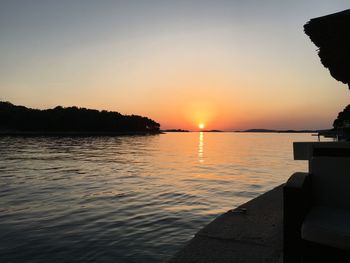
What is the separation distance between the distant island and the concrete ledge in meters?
141

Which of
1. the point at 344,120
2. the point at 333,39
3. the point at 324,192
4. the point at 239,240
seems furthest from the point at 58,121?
the point at 324,192

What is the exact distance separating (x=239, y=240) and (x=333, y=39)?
351 cm

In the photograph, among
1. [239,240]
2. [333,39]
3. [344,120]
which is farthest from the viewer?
[344,120]

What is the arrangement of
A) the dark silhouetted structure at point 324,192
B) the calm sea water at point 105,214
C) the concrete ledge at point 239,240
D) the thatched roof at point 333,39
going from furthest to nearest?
1. the calm sea water at point 105,214
2. the concrete ledge at point 239,240
3. the thatched roof at point 333,39
4. the dark silhouetted structure at point 324,192

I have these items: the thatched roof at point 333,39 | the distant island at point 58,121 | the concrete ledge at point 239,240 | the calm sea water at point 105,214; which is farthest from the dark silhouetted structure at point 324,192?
the distant island at point 58,121

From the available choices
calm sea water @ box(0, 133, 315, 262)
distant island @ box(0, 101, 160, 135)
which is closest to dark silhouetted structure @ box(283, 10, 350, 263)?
calm sea water @ box(0, 133, 315, 262)

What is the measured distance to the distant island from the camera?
133 meters

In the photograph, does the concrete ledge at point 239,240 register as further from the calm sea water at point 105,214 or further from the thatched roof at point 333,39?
the thatched roof at point 333,39

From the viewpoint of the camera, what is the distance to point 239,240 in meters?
5.40

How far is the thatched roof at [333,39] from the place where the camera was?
13.9 ft

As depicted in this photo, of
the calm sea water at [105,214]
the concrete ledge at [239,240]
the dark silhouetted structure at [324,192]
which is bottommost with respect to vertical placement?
the calm sea water at [105,214]

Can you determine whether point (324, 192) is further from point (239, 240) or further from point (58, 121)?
point (58, 121)

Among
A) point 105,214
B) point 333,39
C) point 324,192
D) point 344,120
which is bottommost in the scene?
point 105,214

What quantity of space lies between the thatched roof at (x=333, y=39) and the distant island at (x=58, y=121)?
142799 millimetres
